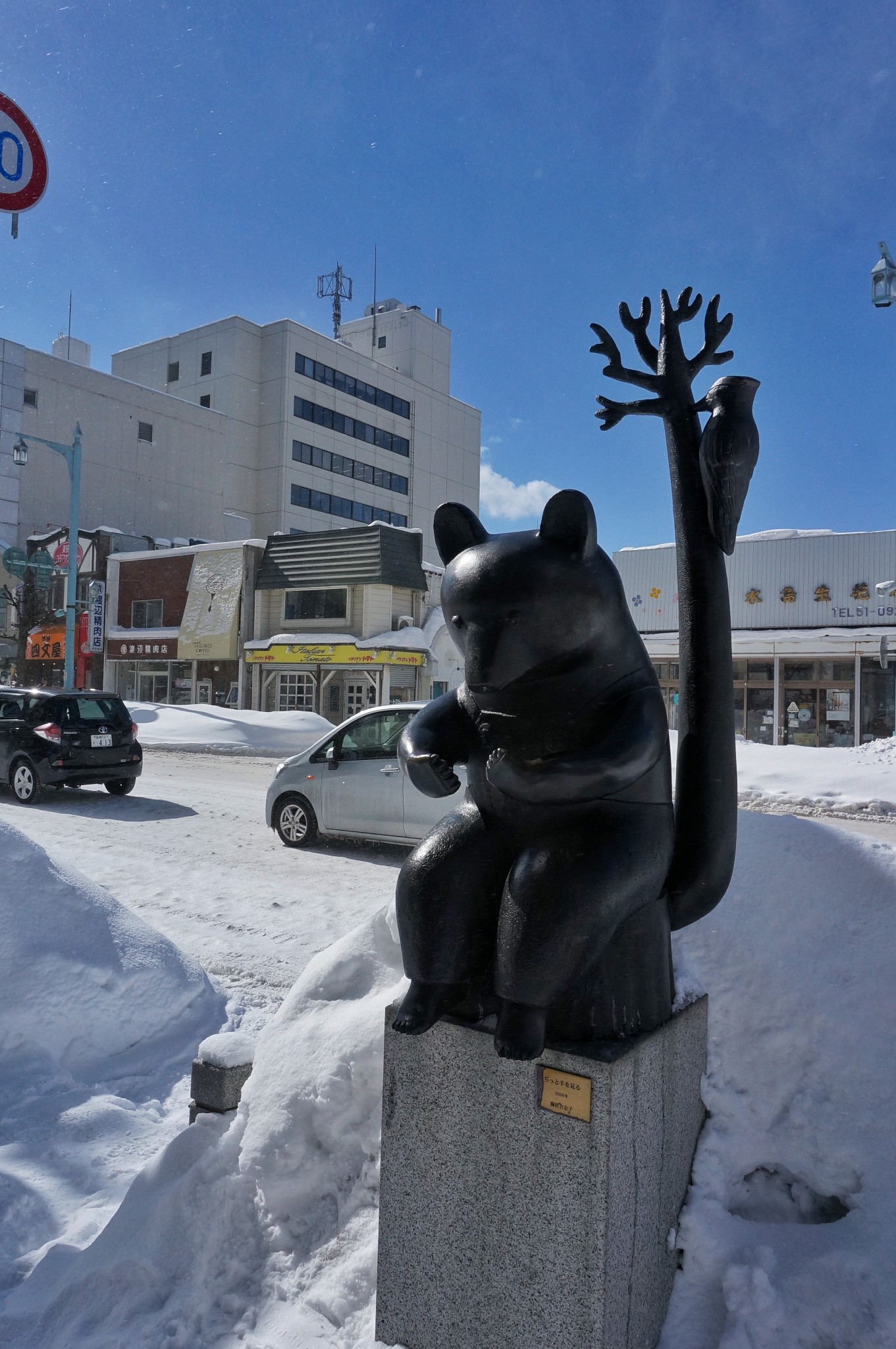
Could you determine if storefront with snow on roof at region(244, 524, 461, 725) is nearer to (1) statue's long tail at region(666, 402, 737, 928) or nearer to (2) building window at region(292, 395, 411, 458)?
(2) building window at region(292, 395, 411, 458)

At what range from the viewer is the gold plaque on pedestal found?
1.84m

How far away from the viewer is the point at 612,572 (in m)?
2.16

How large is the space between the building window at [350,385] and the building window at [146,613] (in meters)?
20.0

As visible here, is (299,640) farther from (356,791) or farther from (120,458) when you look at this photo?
(120,458)

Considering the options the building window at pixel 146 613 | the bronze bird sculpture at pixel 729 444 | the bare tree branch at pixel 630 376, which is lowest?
the bronze bird sculpture at pixel 729 444

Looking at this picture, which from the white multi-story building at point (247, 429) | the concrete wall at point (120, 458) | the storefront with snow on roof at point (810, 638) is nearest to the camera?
the storefront with snow on roof at point (810, 638)

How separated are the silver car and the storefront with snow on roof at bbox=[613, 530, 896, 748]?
13.6m

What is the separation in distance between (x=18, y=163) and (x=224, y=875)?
7055mm

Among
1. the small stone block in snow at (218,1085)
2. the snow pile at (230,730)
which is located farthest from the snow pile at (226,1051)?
the snow pile at (230,730)

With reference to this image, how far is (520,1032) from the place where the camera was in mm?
1855

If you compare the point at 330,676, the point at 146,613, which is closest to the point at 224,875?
the point at 330,676

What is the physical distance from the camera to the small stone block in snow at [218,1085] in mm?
2848

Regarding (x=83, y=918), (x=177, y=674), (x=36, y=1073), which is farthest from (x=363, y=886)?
(x=177, y=674)

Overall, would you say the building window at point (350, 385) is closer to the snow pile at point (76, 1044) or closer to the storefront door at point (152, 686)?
the storefront door at point (152, 686)
